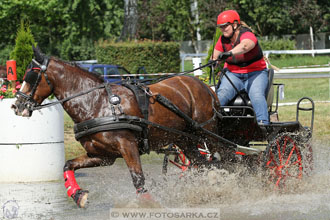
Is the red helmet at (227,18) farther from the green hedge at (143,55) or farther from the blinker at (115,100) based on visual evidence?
the green hedge at (143,55)

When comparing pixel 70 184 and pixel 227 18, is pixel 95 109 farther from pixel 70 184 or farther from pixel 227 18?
pixel 227 18

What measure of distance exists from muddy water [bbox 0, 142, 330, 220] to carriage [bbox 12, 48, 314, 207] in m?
0.25

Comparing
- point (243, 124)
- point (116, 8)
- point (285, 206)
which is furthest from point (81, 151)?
point (116, 8)

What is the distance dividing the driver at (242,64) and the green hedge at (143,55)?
17.3m

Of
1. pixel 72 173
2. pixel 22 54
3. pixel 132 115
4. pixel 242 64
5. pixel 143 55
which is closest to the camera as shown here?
pixel 132 115

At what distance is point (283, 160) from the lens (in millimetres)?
Result: 8141

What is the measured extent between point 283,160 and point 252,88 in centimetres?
111

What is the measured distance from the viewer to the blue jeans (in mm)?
7691

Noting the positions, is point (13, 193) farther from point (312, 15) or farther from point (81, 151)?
point (312, 15)

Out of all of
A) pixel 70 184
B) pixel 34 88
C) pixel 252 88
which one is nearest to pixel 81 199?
pixel 70 184

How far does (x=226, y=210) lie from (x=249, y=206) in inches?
13.6

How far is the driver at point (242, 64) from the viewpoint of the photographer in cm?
753

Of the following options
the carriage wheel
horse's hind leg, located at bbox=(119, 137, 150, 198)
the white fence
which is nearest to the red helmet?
the carriage wheel

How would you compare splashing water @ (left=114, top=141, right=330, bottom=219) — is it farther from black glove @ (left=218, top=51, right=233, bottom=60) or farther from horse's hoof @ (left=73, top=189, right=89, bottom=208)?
black glove @ (left=218, top=51, right=233, bottom=60)
